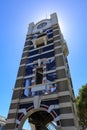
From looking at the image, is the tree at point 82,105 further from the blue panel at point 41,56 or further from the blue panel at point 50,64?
the blue panel at point 41,56

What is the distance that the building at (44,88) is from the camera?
1270 centimetres

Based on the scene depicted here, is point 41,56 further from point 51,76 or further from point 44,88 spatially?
point 44,88

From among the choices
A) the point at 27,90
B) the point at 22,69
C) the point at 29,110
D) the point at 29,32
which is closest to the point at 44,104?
the point at 29,110

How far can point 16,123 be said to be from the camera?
13555mm

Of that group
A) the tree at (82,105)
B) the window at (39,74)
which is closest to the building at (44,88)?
the window at (39,74)

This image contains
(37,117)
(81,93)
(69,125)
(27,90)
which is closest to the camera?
(69,125)

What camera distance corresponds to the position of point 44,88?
14.6 m

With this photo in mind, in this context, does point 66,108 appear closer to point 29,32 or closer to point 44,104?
point 44,104

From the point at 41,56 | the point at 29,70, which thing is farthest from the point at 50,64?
the point at 29,70

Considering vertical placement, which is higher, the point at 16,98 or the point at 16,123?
the point at 16,98

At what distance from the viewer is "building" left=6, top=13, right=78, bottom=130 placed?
12.7 meters

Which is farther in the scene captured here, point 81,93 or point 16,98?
point 81,93

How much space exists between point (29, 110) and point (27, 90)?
238cm

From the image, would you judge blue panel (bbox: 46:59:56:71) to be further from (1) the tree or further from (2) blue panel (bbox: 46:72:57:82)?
(1) the tree
